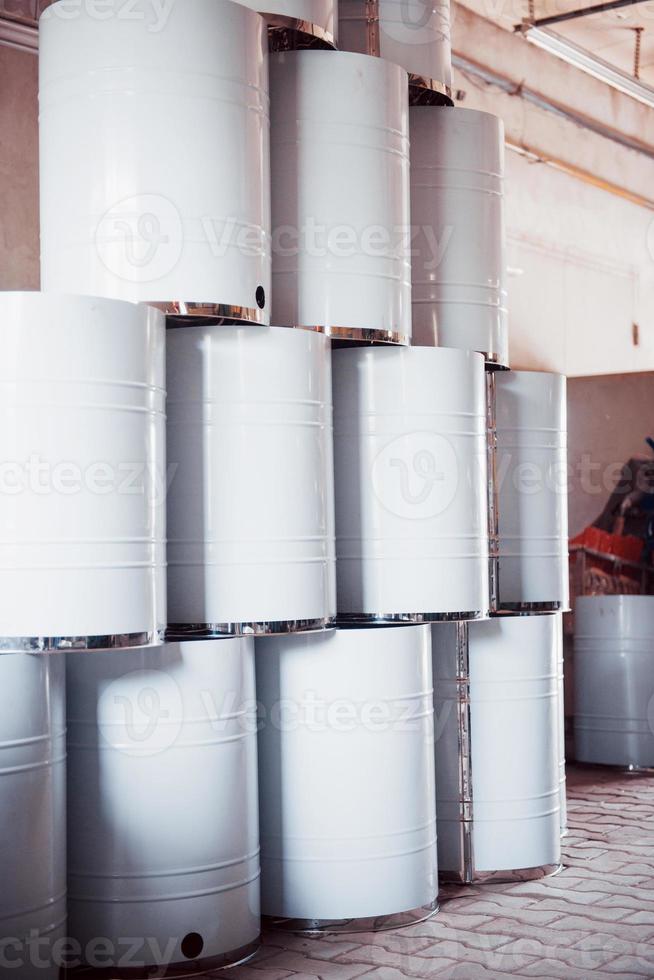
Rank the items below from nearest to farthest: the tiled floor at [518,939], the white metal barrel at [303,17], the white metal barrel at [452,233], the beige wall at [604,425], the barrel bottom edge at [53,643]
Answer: the barrel bottom edge at [53,643]
the tiled floor at [518,939]
the white metal barrel at [303,17]
the white metal barrel at [452,233]
the beige wall at [604,425]

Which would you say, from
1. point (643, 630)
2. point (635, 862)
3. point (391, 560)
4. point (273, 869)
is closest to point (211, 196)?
point (391, 560)

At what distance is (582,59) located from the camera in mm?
8172

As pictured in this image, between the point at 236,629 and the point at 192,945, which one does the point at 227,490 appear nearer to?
the point at 236,629

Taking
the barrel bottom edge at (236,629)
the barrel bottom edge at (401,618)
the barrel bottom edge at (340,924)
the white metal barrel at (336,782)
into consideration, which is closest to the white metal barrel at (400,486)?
the barrel bottom edge at (401,618)

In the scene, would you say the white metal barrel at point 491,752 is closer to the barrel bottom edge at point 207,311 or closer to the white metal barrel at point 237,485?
the white metal barrel at point 237,485

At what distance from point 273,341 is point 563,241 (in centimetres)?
608

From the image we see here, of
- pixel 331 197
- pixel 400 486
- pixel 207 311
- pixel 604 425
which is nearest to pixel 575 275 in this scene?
pixel 604 425

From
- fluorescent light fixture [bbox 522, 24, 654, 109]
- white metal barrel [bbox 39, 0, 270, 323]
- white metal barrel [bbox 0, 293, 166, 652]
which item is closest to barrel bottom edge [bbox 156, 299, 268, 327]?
white metal barrel [bbox 39, 0, 270, 323]

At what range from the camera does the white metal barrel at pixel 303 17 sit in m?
3.89

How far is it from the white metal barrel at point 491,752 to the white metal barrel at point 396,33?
6.70 feet

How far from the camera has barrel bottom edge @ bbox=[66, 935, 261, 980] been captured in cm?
350

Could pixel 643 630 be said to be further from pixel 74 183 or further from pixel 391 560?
pixel 74 183

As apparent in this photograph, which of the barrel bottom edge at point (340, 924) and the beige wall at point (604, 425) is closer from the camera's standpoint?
the barrel bottom edge at point (340, 924)

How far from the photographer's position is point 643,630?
23.3ft
